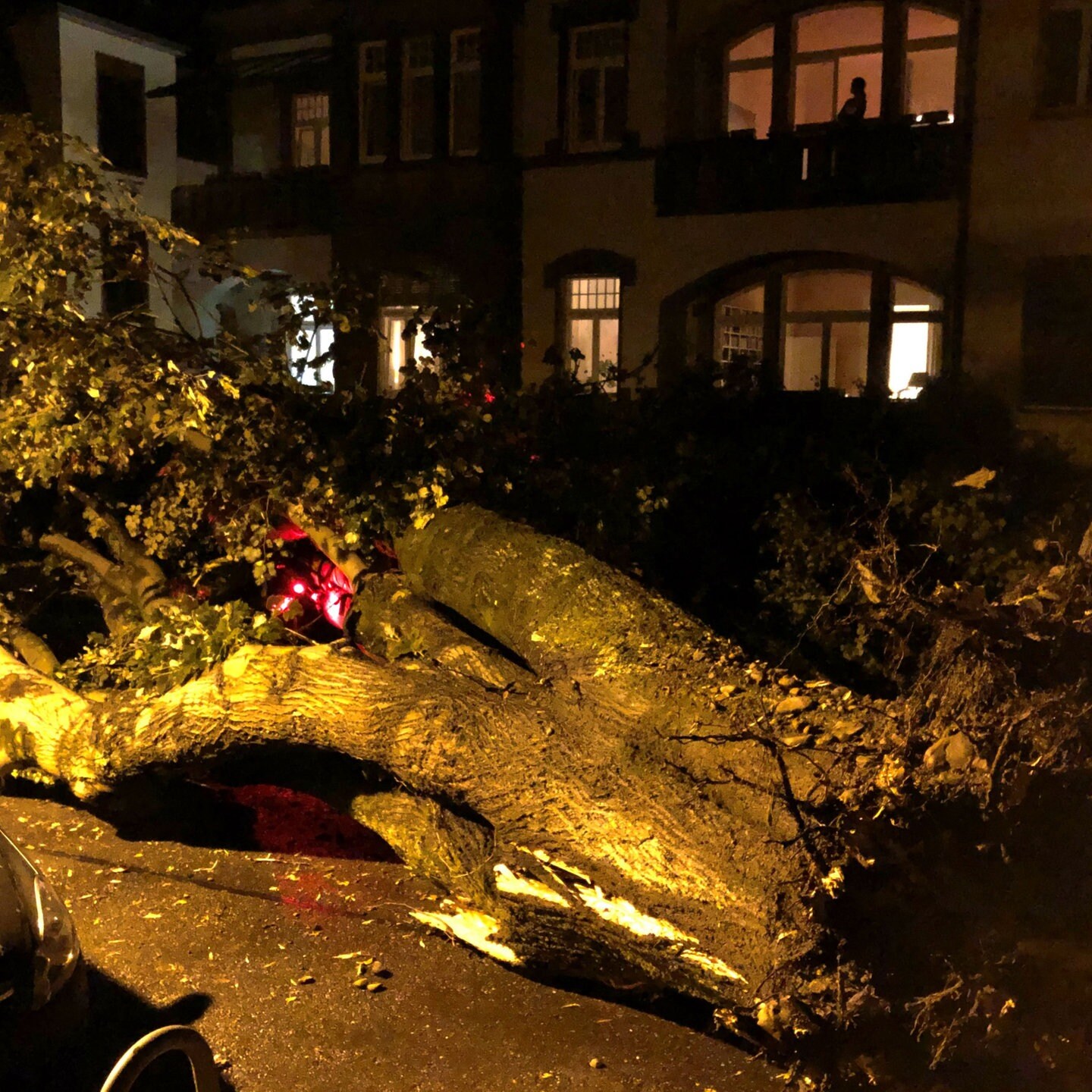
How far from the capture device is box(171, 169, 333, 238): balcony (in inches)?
707

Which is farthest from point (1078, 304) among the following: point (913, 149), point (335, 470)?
point (335, 470)

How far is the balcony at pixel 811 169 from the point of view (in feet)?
44.8

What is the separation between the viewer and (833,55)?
1477 cm

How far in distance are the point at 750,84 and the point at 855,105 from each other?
195 cm

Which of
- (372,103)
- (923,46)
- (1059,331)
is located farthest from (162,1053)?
(372,103)

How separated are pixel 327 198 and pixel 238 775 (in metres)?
14.3

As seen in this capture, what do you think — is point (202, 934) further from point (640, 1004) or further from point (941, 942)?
point (941, 942)

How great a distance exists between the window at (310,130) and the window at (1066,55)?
11039mm

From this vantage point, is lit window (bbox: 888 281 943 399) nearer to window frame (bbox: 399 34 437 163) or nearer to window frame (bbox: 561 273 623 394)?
window frame (bbox: 561 273 623 394)

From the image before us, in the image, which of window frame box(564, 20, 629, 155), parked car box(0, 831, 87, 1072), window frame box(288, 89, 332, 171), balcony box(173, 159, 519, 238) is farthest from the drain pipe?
window frame box(288, 89, 332, 171)

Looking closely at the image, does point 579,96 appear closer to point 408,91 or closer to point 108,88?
point 408,91

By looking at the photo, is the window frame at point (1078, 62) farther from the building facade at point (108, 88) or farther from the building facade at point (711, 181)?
the building facade at point (108, 88)

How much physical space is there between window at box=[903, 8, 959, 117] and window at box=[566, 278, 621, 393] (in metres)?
4.55

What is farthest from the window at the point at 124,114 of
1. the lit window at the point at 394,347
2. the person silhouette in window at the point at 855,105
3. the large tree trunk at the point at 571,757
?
the large tree trunk at the point at 571,757
